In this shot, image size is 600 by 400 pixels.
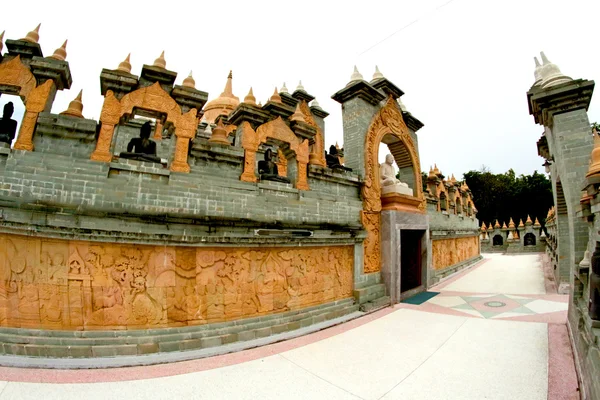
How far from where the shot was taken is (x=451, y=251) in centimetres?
1556

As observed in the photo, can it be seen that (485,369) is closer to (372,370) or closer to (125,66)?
(372,370)

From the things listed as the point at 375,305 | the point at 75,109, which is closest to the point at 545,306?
the point at 375,305

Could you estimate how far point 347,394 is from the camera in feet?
12.6

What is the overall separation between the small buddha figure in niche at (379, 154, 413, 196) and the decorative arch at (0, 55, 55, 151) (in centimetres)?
899

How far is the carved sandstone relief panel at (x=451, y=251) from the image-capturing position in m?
13.6

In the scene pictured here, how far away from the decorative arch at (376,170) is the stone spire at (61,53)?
7.85 metres

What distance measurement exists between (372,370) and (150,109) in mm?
6413

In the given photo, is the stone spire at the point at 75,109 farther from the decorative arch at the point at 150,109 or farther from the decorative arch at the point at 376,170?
the decorative arch at the point at 376,170

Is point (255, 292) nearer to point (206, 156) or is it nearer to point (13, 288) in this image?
point (206, 156)

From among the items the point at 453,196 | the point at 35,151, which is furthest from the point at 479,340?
the point at 453,196

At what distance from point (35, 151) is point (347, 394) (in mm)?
6347

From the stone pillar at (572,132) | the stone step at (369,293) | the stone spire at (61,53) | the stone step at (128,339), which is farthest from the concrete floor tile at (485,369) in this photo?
the stone spire at (61,53)

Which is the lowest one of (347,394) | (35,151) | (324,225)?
(347,394)

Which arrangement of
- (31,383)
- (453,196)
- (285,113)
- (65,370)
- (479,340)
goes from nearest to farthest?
(31,383)
(65,370)
(479,340)
(285,113)
(453,196)
